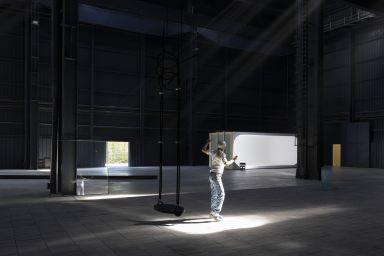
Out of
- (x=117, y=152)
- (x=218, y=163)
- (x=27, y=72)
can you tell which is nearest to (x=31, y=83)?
(x=27, y=72)

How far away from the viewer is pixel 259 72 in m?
46.2

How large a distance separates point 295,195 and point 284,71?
3402 cm

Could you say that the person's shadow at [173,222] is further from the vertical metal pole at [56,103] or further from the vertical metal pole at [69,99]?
the vertical metal pole at [56,103]

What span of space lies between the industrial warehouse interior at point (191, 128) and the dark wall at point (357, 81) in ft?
0.49

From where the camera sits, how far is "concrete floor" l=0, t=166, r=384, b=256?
7.87 meters

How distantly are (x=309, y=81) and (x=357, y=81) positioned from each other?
61.3 feet

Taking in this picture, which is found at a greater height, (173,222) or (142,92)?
(142,92)

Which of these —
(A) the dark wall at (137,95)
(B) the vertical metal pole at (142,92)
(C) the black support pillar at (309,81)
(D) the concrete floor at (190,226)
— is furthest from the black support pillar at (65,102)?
(B) the vertical metal pole at (142,92)

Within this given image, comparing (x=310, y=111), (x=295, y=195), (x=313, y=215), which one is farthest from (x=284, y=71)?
(x=313, y=215)

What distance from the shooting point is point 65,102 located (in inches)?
624

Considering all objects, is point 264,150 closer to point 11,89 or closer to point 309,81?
point 309,81

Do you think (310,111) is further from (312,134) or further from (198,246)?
(198,246)

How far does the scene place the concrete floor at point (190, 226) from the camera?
787cm

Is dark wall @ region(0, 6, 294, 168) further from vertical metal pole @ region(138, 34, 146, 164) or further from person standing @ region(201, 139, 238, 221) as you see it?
person standing @ region(201, 139, 238, 221)
